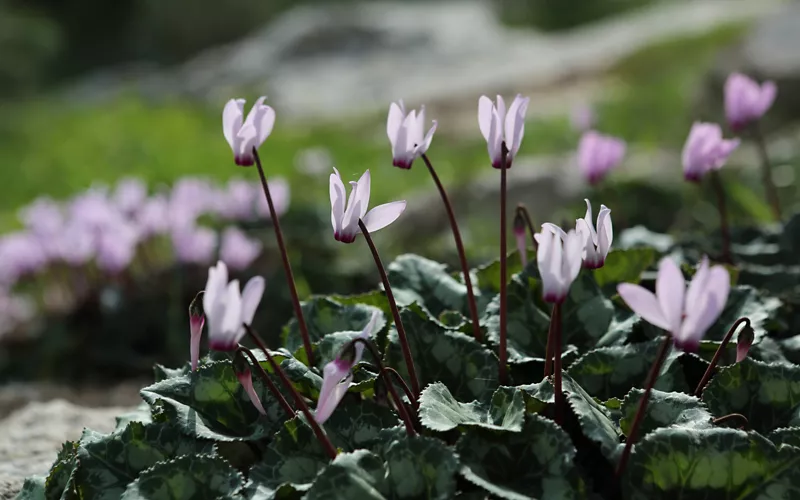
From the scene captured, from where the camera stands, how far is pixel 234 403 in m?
1.38

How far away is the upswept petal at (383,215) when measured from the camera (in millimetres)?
1198

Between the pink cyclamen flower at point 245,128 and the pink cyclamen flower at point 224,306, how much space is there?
1.05 ft

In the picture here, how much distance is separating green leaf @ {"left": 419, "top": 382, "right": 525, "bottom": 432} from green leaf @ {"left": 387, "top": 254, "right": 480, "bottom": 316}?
1.35 ft

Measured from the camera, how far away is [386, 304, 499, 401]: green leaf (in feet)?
4.67

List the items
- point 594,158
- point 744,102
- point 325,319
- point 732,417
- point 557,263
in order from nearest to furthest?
1. point 557,263
2. point 732,417
3. point 325,319
4. point 744,102
5. point 594,158

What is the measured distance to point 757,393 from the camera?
4.36 ft

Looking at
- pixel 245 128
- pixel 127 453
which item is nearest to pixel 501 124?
pixel 245 128

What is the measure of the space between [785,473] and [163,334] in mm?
2616

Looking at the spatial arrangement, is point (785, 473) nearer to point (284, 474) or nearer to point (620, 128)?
point (284, 474)

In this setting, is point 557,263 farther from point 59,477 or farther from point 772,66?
point 772,66

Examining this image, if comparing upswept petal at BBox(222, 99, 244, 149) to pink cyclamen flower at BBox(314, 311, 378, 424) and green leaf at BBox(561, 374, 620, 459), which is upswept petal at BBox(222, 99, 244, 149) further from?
green leaf at BBox(561, 374, 620, 459)

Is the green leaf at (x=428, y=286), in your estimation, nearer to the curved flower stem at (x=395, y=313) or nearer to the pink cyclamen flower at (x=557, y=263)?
the curved flower stem at (x=395, y=313)

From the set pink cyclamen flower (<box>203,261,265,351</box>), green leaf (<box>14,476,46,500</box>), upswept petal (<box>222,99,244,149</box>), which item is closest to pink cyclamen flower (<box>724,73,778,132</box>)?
upswept petal (<box>222,99,244,149</box>)

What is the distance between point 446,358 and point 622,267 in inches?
19.7
